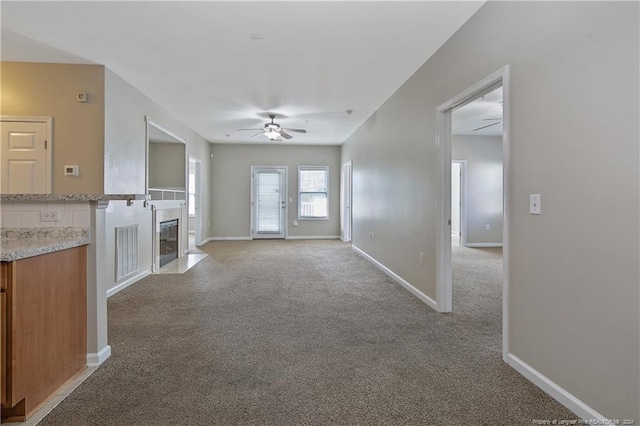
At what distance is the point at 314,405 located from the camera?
182 cm

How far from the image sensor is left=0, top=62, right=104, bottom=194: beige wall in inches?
146

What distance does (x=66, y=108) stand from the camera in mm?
3725

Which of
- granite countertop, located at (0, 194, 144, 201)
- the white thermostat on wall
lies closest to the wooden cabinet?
granite countertop, located at (0, 194, 144, 201)

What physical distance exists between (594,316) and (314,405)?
1.43 m

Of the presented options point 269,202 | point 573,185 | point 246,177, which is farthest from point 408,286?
point 246,177

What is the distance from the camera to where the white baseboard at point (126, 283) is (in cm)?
393

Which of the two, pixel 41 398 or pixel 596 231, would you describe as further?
pixel 41 398

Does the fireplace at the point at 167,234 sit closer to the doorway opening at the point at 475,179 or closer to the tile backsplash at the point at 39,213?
the tile backsplash at the point at 39,213

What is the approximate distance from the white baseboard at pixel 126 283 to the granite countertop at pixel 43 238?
1.98m

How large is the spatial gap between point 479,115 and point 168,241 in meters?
5.83

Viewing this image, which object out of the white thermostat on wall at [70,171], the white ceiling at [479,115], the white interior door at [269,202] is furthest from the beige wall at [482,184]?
the white thermostat on wall at [70,171]

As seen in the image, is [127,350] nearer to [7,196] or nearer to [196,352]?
[196,352]

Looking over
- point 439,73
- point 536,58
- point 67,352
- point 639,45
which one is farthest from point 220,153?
point 639,45

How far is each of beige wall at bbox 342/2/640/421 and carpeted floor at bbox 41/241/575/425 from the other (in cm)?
32
